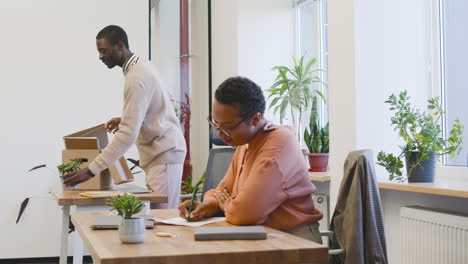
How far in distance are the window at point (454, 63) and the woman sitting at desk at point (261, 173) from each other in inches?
52.6

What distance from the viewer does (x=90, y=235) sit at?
165 cm

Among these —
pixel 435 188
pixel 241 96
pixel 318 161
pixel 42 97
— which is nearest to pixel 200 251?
pixel 241 96

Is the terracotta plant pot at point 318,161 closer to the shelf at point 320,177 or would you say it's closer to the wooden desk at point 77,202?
the shelf at point 320,177

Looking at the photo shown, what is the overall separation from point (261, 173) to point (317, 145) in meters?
1.90

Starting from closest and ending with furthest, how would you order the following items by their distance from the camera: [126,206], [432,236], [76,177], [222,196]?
[126,206]
[222,196]
[432,236]
[76,177]

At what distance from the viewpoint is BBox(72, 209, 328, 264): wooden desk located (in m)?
1.34

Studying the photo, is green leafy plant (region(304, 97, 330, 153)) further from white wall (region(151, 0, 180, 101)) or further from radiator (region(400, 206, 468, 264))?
white wall (region(151, 0, 180, 101))

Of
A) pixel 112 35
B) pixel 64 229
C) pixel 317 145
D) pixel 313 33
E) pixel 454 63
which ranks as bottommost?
pixel 64 229

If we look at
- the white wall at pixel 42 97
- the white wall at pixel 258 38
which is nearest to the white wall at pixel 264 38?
the white wall at pixel 258 38

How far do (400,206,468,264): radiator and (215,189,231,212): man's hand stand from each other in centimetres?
95

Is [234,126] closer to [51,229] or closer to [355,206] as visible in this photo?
[355,206]

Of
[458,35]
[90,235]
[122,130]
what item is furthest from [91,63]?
[90,235]

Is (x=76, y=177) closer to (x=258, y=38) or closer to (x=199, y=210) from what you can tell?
(x=199, y=210)

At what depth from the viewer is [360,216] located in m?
1.81
